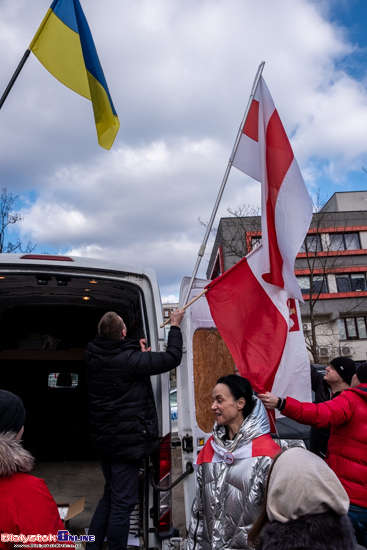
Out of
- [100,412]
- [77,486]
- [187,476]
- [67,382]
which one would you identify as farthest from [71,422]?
[187,476]

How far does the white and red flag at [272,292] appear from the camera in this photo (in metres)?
3.08

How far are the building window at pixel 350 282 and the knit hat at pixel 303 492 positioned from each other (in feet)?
123

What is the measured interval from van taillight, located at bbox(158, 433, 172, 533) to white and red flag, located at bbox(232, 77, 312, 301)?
150 centimetres

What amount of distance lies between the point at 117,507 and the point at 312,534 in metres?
2.14

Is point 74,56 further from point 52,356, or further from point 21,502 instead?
point 52,356

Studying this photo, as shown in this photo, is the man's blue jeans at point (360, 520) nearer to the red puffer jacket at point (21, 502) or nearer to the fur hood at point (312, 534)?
the fur hood at point (312, 534)

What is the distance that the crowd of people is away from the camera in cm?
129

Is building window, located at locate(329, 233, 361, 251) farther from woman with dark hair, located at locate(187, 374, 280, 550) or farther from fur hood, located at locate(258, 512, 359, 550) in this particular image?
fur hood, located at locate(258, 512, 359, 550)

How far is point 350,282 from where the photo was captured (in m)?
36.5

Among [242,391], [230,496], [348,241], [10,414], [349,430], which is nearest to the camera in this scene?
[10,414]

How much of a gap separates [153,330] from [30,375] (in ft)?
14.5

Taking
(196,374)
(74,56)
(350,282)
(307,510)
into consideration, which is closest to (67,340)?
(196,374)

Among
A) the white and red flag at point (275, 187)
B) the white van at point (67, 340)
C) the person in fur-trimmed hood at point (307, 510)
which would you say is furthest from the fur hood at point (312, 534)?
the white and red flag at point (275, 187)

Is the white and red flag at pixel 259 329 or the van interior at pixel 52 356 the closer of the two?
the white and red flag at pixel 259 329
